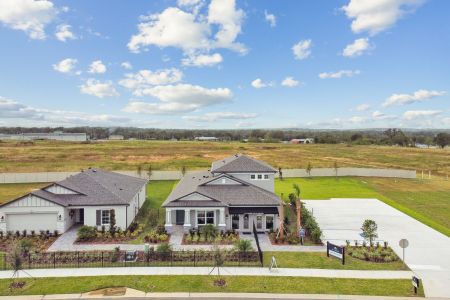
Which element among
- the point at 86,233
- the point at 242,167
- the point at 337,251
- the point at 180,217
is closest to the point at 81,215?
the point at 86,233

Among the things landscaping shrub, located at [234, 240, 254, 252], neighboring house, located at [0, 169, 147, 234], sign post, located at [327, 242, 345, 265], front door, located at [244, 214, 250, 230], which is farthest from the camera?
front door, located at [244, 214, 250, 230]

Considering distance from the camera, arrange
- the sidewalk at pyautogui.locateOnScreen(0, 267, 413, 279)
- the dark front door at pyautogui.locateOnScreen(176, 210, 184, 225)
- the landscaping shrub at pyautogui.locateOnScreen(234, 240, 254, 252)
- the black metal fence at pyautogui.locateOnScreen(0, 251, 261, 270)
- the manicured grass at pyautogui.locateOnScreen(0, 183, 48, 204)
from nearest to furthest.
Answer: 1. the sidewalk at pyautogui.locateOnScreen(0, 267, 413, 279)
2. the black metal fence at pyautogui.locateOnScreen(0, 251, 261, 270)
3. the landscaping shrub at pyautogui.locateOnScreen(234, 240, 254, 252)
4. the dark front door at pyautogui.locateOnScreen(176, 210, 184, 225)
5. the manicured grass at pyautogui.locateOnScreen(0, 183, 48, 204)

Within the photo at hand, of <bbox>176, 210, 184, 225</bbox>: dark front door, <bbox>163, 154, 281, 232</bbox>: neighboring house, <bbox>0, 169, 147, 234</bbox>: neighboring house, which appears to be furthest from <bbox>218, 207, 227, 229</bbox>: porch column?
<bbox>0, 169, 147, 234</bbox>: neighboring house

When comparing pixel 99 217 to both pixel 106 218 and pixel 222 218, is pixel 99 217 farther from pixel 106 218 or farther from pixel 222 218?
pixel 222 218

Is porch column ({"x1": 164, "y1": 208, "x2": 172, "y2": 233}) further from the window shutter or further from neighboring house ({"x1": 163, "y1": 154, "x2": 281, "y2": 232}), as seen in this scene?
the window shutter

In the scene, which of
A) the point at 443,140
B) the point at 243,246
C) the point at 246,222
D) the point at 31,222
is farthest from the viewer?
the point at 443,140

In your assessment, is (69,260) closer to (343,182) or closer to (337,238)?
(337,238)
